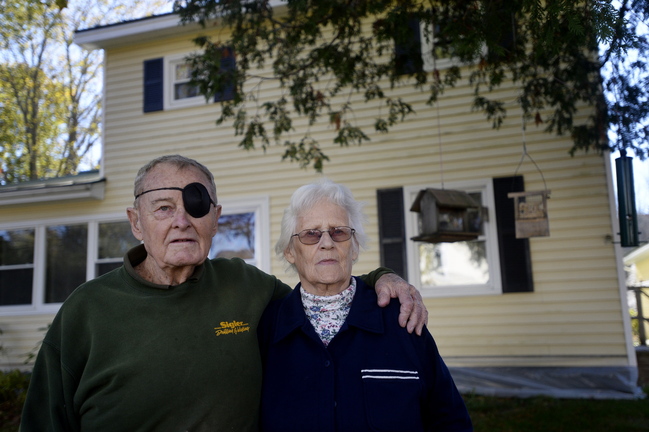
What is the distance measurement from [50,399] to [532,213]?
5.13 metres

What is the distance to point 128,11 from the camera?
61.4ft

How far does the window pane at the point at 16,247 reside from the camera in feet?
31.0

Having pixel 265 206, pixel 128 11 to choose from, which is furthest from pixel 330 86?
pixel 128 11

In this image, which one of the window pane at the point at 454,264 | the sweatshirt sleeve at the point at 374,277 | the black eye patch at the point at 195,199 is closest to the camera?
the black eye patch at the point at 195,199

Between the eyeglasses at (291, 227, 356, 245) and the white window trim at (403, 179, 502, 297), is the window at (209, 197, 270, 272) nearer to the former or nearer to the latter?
the white window trim at (403, 179, 502, 297)

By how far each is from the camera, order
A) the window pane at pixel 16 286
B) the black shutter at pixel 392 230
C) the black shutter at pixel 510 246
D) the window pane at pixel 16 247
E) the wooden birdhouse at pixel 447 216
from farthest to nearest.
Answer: the window pane at pixel 16 247 → the window pane at pixel 16 286 → the black shutter at pixel 392 230 → the black shutter at pixel 510 246 → the wooden birdhouse at pixel 447 216

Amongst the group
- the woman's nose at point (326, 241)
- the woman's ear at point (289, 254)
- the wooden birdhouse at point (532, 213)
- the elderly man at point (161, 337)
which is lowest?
the elderly man at point (161, 337)

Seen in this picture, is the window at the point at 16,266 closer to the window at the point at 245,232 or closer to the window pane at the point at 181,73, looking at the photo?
the window at the point at 245,232

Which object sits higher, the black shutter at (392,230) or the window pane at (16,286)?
the black shutter at (392,230)

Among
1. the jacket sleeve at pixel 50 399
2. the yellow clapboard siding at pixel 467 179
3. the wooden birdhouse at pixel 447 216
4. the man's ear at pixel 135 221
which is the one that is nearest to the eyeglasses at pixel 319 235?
the man's ear at pixel 135 221

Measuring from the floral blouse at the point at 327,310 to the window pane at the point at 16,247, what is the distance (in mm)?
9034

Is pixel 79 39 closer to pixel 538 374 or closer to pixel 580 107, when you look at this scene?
pixel 580 107

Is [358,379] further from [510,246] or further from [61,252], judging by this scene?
[61,252]

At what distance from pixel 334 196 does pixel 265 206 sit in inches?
242
